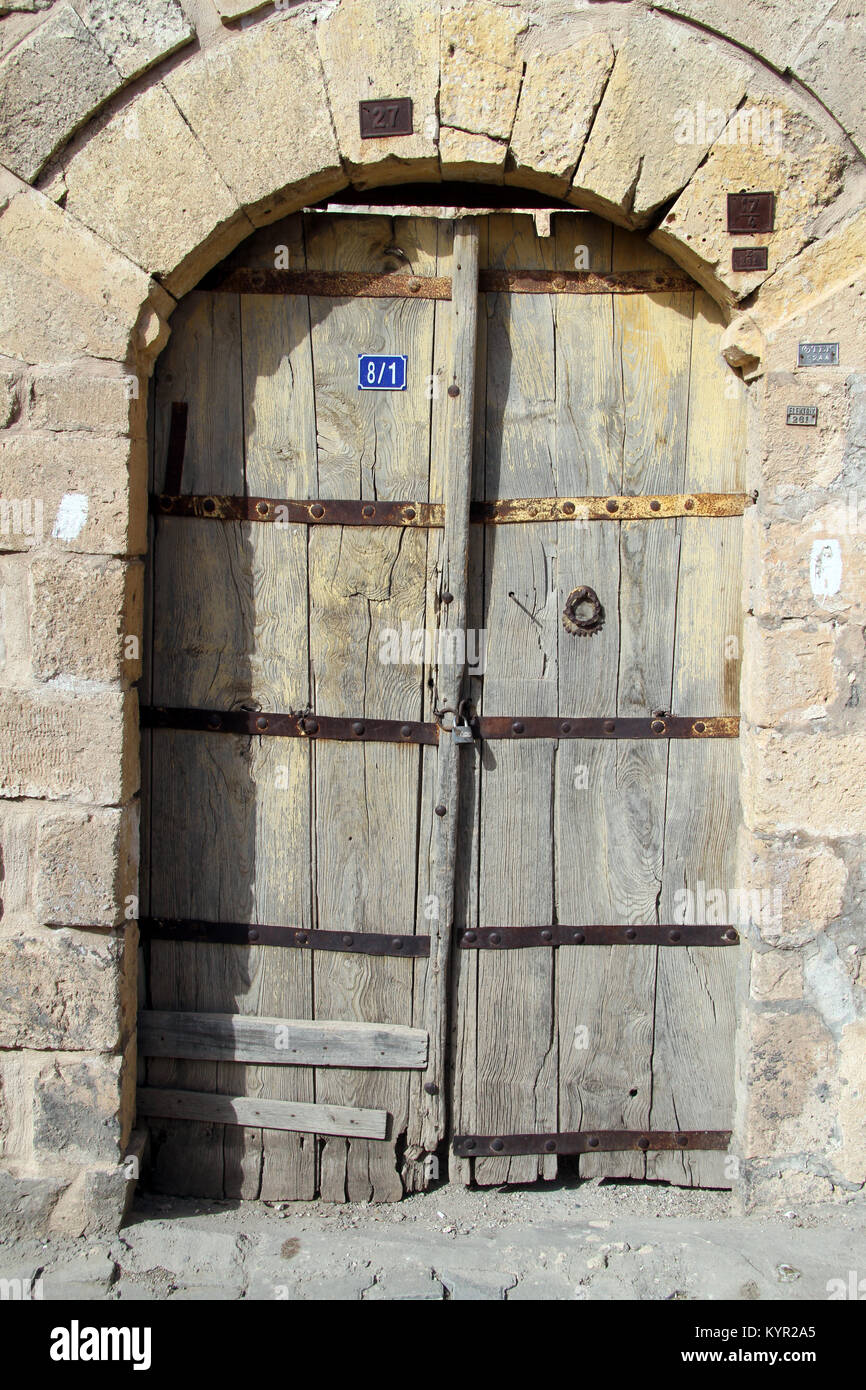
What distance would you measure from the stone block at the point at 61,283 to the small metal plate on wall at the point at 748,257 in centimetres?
144

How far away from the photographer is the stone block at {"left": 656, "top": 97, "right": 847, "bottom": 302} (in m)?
2.39

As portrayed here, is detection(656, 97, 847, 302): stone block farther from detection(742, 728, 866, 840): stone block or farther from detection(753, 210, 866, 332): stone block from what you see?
detection(742, 728, 866, 840): stone block

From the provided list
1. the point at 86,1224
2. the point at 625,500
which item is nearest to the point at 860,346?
the point at 625,500

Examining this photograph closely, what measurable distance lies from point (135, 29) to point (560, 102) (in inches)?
40.7

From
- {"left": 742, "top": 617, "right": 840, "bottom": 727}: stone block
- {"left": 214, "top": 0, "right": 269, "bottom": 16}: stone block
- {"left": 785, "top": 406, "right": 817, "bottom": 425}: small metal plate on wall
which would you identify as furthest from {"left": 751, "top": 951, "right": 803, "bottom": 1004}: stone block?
{"left": 214, "top": 0, "right": 269, "bottom": 16}: stone block

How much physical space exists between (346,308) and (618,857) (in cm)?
166

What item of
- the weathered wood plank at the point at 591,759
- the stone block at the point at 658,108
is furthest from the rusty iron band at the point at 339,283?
the stone block at the point at 658,108

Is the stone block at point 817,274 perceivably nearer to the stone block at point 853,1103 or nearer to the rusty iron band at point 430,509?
the rusty iron band at point 430,509

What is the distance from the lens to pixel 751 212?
241 centimetres

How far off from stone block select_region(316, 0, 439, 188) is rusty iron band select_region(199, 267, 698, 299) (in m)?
0.32

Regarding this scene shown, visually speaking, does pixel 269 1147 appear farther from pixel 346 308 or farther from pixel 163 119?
pixel 163 119

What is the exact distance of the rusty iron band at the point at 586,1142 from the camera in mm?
2783

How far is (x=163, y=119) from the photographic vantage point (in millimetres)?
2391

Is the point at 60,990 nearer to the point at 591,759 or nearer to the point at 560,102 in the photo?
the point at 591,759
